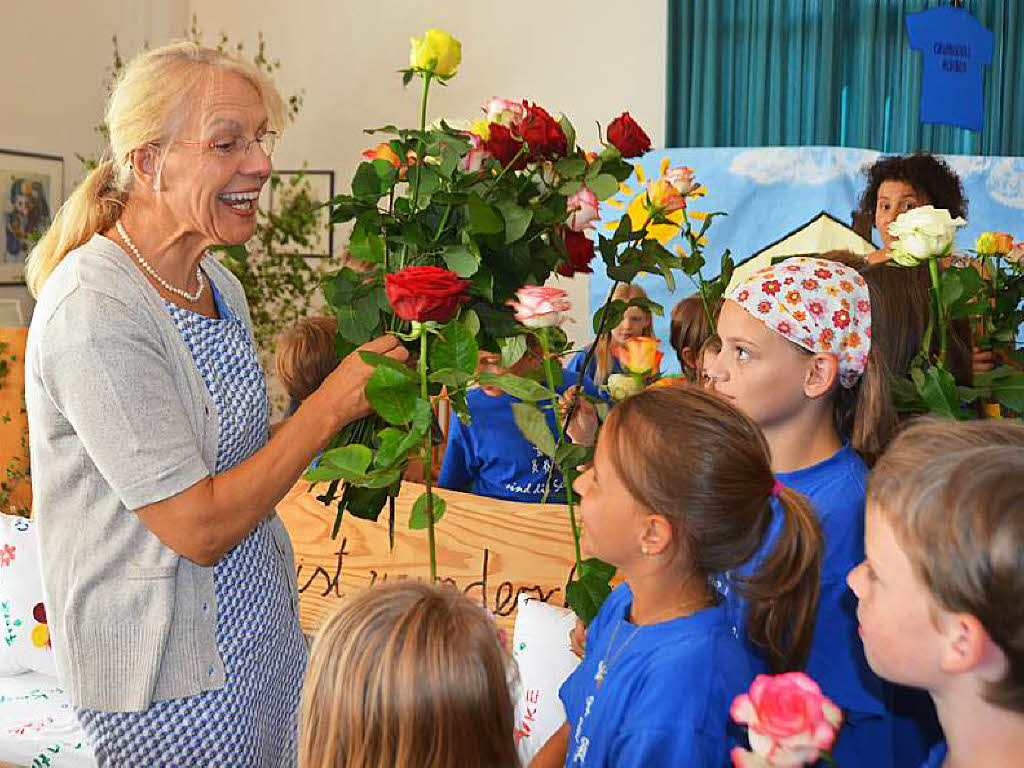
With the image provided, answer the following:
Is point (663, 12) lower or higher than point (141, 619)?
higher

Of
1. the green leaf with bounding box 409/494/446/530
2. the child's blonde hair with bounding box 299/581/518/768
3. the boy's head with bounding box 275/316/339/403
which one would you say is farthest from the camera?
→ the boy's head with bounding box 275/316/339/403

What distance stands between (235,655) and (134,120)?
28.2 inches

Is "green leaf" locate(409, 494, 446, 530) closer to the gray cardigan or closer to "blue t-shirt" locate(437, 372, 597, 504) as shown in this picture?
the gray cardigan

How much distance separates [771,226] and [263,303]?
2112 millimetres

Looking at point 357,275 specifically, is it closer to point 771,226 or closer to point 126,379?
point 126,379

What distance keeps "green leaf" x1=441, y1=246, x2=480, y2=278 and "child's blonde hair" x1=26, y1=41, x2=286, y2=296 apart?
1.34 ft

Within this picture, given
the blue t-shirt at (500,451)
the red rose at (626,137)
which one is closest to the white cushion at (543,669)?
the blue t-shirt at (500,451)

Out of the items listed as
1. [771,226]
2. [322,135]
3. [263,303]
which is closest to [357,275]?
[771,226]

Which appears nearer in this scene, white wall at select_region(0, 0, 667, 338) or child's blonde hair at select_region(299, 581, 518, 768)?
child's blonde hair at select_region(299, 581, 518, 768)

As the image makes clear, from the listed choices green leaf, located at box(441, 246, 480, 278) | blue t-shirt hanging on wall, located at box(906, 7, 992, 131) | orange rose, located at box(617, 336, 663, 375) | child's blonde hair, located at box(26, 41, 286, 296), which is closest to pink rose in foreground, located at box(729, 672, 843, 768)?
green leaf, located at box(441, 246, 480, 278)

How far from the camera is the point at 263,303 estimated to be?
192 inches

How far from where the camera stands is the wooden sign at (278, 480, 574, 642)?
236 cm

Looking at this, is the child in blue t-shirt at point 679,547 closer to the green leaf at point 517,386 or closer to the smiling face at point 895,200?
the green leaf at point 517,386

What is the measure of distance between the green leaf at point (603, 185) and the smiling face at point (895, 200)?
1871 millimetres
